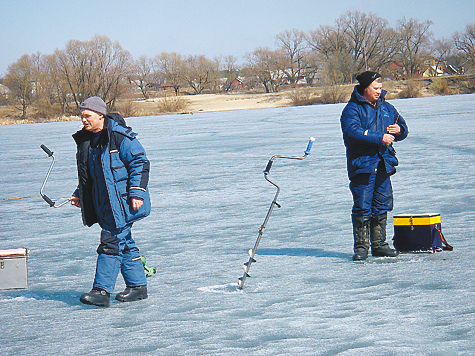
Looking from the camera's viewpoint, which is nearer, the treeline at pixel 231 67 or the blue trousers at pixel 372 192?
the blue trousers at pixel 372 192

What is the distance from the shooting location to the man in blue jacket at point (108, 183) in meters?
4.46

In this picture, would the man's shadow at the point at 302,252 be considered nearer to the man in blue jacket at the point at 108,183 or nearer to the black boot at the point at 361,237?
the black boot at the point at 361,237

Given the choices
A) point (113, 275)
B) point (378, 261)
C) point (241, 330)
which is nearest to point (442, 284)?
point (378, 261)

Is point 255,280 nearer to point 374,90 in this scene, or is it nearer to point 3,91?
point 374,90

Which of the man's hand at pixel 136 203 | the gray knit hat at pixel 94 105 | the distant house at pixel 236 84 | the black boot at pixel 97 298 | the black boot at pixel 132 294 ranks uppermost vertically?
the distant house at pixel 236 84

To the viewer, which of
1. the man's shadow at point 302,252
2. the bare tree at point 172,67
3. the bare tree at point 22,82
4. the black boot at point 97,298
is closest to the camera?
the black boot at point 97,298

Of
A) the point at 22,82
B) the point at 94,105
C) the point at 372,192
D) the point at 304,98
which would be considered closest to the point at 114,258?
the point at 94,105

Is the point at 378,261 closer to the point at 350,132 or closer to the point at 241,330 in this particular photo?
the point at 350,132

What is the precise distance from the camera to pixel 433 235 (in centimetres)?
569

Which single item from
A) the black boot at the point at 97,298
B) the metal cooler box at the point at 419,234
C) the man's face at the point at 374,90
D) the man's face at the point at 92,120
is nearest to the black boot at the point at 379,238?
the metal cooler box at the point at 419,234

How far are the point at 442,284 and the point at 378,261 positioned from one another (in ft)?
3.17

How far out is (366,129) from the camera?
554 centimetres

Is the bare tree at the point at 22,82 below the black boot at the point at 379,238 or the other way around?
the other way around

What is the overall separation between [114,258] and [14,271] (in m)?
1.23
